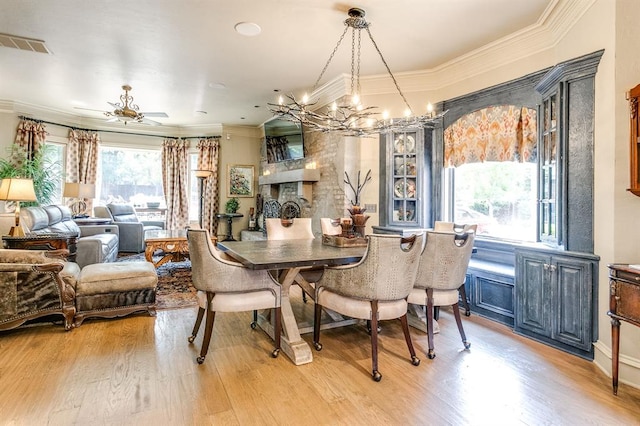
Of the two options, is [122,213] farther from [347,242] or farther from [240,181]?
[347,242]

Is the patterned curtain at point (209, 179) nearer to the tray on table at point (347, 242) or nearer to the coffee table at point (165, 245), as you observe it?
the coffee table at point (165, 245)

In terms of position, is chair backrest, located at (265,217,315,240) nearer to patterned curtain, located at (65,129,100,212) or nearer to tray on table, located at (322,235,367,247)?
tray on table, located at (322,235,367,247)

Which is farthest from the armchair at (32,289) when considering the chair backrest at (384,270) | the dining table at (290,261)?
the chair backrest at (384,270)

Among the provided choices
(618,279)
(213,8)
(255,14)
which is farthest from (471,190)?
(213,8)

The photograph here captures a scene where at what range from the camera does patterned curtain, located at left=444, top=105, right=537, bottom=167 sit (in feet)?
12.1

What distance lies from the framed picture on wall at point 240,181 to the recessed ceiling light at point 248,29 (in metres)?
5.03

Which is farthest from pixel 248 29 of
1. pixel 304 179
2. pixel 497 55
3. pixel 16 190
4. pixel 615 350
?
pixel 615 350

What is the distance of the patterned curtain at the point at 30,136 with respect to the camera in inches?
253

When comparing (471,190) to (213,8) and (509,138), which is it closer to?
(509,138)

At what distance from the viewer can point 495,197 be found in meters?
4.15

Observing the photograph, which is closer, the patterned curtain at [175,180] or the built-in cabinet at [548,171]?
the built-in cabinet at [548,171]

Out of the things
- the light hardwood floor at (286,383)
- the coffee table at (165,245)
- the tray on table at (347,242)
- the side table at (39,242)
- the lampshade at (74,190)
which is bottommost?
the light hardwood floor at (286,383)

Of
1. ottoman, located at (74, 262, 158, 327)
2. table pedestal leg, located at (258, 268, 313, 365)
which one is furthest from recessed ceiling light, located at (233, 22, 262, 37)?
ottoman, located at (74, 262, 158, 327)

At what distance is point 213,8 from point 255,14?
39cm
